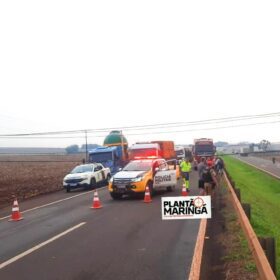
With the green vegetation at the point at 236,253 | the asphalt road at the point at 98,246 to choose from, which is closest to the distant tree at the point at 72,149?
the asphalt road at the point at 98,246

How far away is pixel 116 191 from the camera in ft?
59.7

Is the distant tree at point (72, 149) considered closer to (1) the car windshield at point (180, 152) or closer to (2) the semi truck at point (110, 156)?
(1) the car windshield at point (180, 152)

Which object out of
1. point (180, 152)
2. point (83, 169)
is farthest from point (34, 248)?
point (180, 152)

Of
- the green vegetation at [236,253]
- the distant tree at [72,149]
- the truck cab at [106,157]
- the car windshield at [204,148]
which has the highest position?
the distant tree at [72,149]

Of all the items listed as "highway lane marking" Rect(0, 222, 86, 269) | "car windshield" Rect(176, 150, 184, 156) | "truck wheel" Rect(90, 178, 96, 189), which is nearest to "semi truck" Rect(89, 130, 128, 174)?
"truck wheel" Rect(90, 178, 96, 189)

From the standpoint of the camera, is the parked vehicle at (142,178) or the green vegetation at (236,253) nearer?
the green vegetation at (236,253)

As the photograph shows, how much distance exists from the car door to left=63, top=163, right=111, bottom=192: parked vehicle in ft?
20.7

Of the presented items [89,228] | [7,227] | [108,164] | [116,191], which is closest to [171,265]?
[89,228]

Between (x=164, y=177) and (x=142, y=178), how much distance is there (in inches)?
69.3

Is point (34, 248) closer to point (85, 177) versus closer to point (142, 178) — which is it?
point (142, 178)

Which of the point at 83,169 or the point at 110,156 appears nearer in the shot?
the point at 83,169

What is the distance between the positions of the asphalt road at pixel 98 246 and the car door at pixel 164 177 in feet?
13.9

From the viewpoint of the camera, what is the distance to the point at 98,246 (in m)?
9.20

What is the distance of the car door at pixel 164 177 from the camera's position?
19.2 meters
